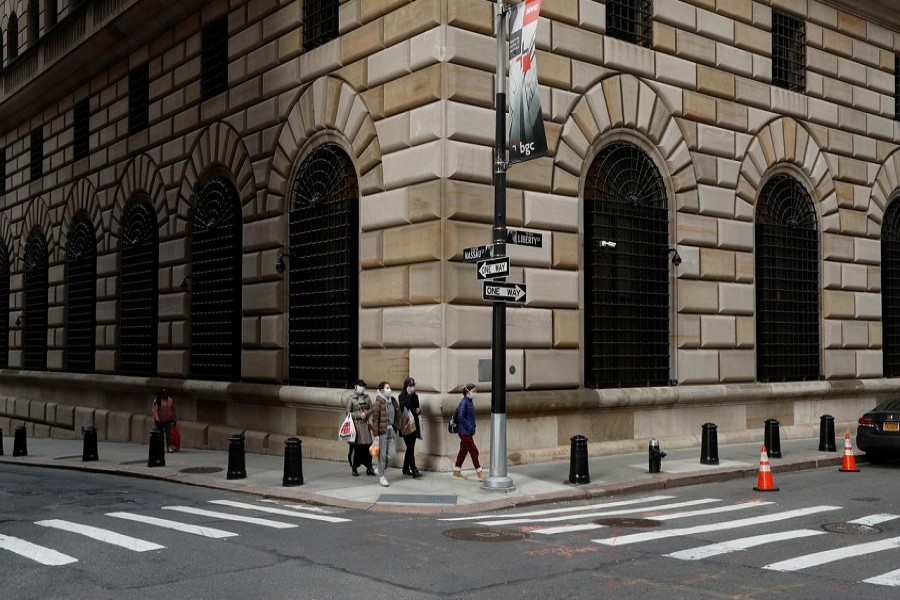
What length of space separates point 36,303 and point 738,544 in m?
31.9

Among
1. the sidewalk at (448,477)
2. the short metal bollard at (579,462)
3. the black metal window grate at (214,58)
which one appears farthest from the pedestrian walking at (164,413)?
the short metal bollard at (579,462)

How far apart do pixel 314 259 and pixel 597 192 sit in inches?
257

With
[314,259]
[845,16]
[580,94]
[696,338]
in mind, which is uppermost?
[845,16]

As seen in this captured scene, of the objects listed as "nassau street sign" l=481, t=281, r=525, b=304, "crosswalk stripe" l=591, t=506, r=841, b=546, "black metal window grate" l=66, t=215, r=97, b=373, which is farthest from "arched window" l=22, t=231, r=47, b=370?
"crosswalk stripe" l=591, t=506, r=841, b=546

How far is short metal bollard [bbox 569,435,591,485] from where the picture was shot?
15.8 meters

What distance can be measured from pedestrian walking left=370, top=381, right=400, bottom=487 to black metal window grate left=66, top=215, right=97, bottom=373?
17737mm

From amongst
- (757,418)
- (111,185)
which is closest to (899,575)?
(757,418)

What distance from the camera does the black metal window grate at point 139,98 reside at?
93.4 ft

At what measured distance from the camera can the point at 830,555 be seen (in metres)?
10.1

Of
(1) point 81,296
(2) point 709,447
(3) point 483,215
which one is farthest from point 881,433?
(1) point 81,296

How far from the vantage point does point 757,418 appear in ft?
76.0

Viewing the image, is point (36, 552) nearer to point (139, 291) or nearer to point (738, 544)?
point (738, 544)

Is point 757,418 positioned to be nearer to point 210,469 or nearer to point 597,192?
point 597,192

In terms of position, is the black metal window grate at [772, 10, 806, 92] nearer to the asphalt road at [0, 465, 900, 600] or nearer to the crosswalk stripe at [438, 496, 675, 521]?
the asphalt road at [0, 465, 900, 600]
